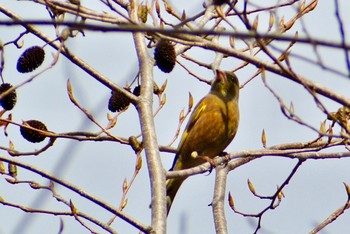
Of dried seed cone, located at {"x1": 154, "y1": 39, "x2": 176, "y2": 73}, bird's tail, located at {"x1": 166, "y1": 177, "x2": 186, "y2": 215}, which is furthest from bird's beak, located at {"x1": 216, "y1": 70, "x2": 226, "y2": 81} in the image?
dried seed cone, located at {"x1": 154, "y1": 39, "x2": 176, "y2": 73}

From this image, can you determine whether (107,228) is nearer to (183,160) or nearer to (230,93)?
(183,160)

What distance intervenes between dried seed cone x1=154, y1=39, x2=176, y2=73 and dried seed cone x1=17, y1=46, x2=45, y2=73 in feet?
2.45

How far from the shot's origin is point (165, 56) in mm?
4629

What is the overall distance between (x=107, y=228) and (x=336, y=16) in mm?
1758

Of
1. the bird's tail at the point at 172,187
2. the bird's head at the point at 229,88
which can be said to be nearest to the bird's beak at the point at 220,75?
the bird's head at the point at 229,88

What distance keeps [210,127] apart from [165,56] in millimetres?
1983

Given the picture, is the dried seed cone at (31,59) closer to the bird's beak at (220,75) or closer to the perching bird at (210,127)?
the bird's beak at (220,75)

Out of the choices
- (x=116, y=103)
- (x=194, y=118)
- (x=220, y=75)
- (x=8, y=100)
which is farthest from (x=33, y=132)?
(x=194, y=118)

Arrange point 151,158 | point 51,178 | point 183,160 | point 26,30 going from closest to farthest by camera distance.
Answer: point 51,178 → point 151,158 → point 26,30 → point 183,160

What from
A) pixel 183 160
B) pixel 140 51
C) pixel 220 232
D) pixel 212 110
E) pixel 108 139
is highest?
pixel 212 110

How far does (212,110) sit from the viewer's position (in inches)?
262

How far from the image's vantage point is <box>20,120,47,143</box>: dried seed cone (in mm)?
4434

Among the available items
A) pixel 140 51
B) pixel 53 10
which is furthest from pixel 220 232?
pixel 53 10

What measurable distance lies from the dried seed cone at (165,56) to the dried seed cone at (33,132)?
85 centimetres
